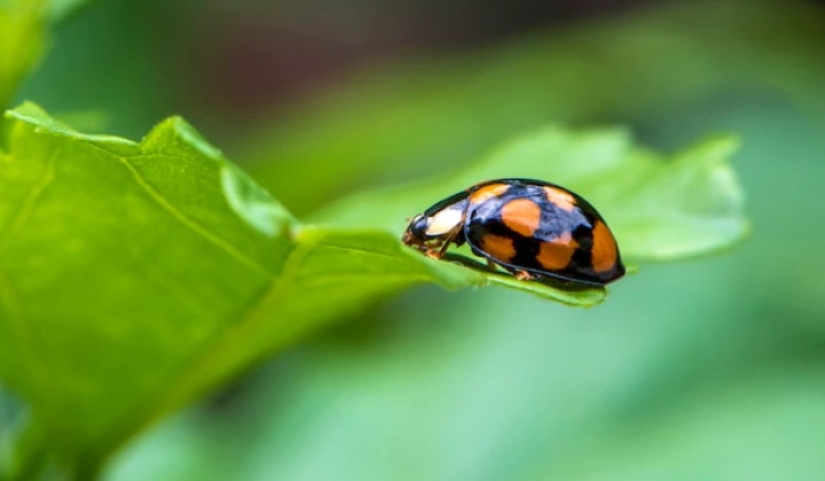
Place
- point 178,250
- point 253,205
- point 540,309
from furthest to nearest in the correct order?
point 540,309
point 178,250
point 253,205

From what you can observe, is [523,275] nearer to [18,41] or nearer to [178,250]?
[178,250]

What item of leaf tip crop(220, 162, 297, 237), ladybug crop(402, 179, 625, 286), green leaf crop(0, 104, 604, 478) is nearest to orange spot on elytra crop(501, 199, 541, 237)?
ladybug crop(402, 179, 625, 286)

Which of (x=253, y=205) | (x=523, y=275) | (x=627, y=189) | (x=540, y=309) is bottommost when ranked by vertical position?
(x=253, y=205)

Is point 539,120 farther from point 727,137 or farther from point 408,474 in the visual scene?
point 727,137

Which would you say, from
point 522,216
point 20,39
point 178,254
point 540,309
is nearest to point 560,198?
point 522,216

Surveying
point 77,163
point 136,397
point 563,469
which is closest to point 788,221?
point 563,469

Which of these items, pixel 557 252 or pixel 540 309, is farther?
pixel 540 309
